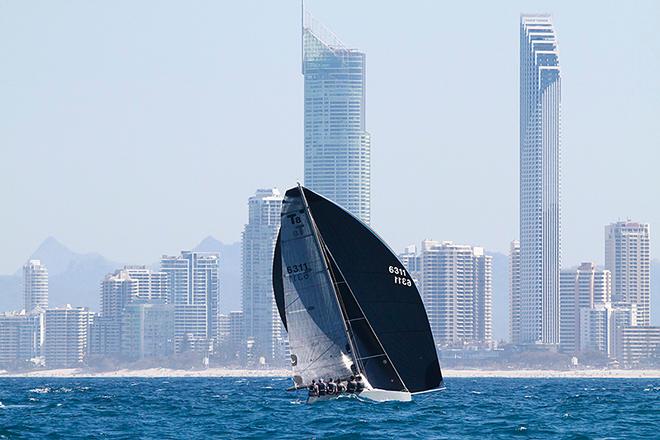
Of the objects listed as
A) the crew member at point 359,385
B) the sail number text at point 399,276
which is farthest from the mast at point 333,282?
the sail number text at point 399,276

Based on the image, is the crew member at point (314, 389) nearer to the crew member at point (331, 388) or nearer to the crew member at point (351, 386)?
the crew member at point (331, 388)

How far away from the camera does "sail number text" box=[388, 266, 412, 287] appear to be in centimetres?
6269

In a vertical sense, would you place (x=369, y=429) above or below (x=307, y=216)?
below

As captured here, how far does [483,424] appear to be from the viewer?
58656 millimetres

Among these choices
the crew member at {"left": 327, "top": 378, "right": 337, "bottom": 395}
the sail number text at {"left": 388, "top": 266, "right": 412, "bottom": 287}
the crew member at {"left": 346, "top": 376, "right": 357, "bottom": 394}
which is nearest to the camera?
the crew member at {"left": 346, "top": 376, "right": 357, "bottom": 394}

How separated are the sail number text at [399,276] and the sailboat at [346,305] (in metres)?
0.04

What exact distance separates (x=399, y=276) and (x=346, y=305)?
2215 mm

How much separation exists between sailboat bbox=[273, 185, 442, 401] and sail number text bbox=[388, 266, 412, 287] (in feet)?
0.12

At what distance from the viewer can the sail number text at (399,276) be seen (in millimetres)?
62688

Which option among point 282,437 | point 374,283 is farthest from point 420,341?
point 282,437

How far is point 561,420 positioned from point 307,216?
11.8 m

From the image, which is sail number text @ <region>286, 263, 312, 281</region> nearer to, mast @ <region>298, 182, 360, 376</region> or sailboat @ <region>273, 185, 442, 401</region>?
sailboat @ <region>273, 185, 442, 401</region>

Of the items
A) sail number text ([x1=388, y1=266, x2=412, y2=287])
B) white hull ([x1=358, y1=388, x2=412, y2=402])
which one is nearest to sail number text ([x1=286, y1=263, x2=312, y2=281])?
sail number text ([x1=388, y1=266, x2=412, y2=287])

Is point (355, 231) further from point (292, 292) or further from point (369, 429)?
point (369, 429)
